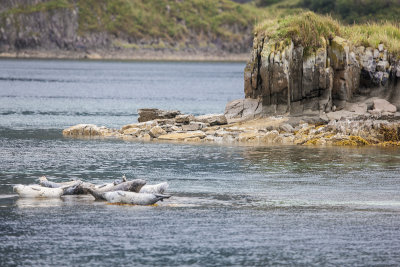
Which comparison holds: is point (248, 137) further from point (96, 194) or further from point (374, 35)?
point (96, 194)

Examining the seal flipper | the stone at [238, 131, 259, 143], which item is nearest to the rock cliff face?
the stone at [238, 131, 259, 143]

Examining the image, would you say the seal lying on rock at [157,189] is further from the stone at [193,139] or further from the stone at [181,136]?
the stone at [181,136]

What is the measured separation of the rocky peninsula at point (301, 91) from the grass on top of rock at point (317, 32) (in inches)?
2.6

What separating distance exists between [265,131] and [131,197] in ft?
69.8

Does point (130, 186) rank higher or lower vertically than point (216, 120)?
higher

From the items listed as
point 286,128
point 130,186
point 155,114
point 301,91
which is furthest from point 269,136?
point 130,186

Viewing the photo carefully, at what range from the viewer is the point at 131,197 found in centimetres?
2503

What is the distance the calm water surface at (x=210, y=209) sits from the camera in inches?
761

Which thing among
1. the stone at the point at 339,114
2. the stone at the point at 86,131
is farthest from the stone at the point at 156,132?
the stone at the point at 339,114

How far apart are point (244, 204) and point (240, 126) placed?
73.1 feet

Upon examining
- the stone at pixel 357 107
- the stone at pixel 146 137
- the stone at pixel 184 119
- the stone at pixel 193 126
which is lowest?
the stone at pixel 146 137

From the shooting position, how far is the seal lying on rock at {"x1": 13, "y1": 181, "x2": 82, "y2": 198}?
25939mm

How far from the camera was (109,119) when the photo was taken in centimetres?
6400

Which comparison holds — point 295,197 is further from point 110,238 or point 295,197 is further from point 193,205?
point 110,238
